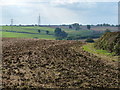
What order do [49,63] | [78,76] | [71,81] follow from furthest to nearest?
1. [49,63]
2. [78,76]
3. [71,81]

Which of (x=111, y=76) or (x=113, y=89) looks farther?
(x=111, y=76)

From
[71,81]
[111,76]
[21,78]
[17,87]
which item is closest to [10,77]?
[21,78]

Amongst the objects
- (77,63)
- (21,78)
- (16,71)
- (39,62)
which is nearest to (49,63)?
(39,62)

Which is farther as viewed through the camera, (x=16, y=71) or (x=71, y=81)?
(x=16, y=71)

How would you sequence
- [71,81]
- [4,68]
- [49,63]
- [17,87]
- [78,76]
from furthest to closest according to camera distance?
[49,63], [4,68], [78,76], [71,81], [17,87]

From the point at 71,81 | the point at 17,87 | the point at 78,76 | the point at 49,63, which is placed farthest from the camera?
the point at 49,63

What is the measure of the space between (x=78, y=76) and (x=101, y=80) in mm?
2022

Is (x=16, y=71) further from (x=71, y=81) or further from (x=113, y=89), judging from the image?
(x=113, y=89)

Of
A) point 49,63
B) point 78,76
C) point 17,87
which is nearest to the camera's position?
point 17,87

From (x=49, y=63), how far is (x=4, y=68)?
5.07 metres

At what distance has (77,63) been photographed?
26625 mm

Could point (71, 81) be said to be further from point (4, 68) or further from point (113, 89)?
point (4, 68)

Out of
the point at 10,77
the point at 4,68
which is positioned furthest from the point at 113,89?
the point at 4,68

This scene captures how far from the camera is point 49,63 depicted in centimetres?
2573
